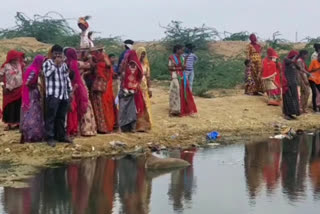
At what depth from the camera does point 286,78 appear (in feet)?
51.5

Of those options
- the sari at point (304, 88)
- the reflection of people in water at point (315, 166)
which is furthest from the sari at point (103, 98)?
the sari at point (304, 88)

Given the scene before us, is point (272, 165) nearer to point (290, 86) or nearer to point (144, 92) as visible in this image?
point (144, 92)

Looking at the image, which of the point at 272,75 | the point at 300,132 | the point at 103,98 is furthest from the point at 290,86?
the point at 103,98

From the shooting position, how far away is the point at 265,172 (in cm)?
1008

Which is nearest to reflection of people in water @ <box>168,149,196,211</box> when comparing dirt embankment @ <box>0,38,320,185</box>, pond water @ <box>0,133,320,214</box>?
pond water @ <box>0,133,320,214</box>

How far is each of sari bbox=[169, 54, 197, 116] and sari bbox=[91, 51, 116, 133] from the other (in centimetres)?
239

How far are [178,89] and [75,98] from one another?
3.43 metres

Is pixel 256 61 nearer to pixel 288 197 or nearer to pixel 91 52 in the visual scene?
pixel 91 52

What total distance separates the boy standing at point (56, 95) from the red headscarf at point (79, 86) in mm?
415

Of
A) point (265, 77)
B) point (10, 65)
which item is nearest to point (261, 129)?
point (265, 77)

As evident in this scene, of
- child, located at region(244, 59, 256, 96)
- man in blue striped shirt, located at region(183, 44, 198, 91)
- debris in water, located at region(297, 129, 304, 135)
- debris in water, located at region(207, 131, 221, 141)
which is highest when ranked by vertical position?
man in blue striped shirt, located at region(183, 44, 198, 91)

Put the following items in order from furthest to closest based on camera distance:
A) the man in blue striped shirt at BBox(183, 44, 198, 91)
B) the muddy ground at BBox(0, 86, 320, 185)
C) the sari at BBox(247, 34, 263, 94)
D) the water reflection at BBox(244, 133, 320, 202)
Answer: the sari at BBox(247, 34, 263, 94) → the man in blue striped shirt at BBox(183, 44, 198, 91) → the muddy ground at BBox(0, 86, 320, 185) → the water reflection at BBox(244, 133, 320, 202)

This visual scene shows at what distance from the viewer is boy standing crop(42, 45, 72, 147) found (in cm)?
1091

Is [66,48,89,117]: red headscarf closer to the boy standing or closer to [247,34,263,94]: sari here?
the boy standing
